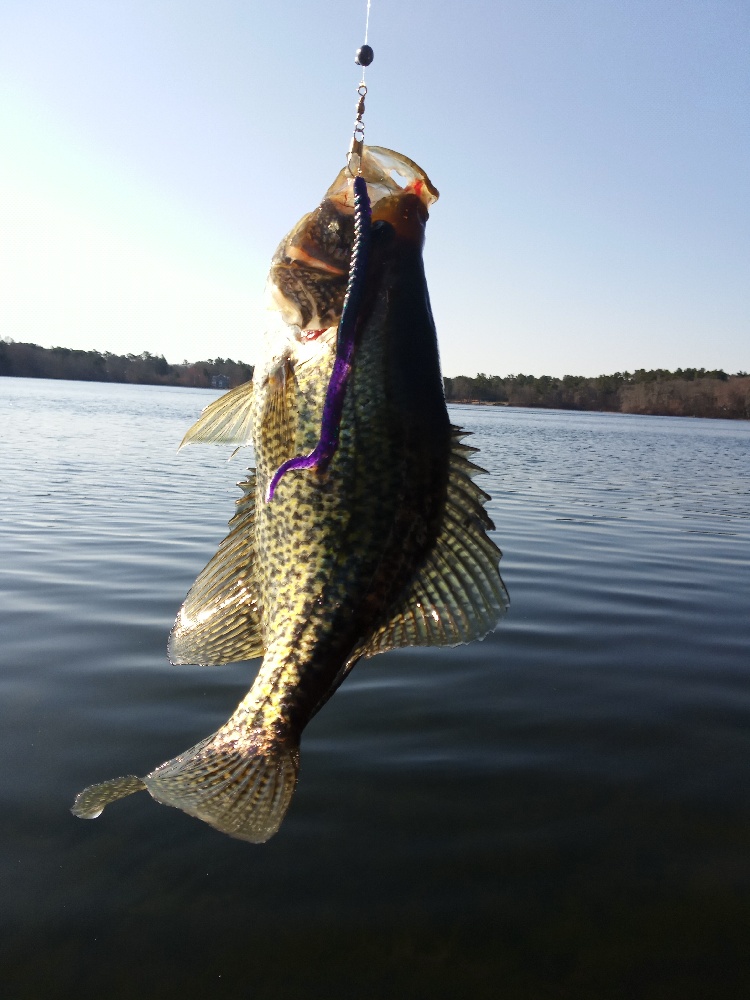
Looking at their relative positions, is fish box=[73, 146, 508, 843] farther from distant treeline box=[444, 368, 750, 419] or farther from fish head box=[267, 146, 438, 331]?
distant treeline box=[444, 368, 750, 419]

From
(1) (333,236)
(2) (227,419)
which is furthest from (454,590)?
(1) (333,236)

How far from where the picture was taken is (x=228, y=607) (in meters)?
2.52

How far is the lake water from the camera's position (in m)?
2.90

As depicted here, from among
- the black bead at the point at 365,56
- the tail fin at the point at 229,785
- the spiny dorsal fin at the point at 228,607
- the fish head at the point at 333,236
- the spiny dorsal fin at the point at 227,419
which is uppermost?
the black bead at the point at 365,56

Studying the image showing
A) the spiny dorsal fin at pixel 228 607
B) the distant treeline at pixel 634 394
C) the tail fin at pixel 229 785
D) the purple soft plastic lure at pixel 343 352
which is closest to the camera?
the tail fin at pixel 229 785

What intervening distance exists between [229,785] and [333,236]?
1650mm

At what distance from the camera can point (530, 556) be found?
9.89 meters

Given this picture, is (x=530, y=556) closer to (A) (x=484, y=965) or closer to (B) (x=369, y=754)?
(B) (x=369, y=754)

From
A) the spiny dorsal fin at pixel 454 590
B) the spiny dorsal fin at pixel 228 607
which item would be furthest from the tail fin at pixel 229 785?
the spiny dorsal fin at pixel 454 590

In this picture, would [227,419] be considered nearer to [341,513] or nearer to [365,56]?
[341,513]

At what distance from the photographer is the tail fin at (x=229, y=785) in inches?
77.7

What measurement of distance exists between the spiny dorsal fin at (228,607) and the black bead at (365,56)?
5.13ft

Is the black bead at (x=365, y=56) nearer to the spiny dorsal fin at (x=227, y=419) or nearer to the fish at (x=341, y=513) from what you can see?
the fish at (x=341, y=513)

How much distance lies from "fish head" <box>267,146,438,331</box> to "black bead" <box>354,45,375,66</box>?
25.7 inches
